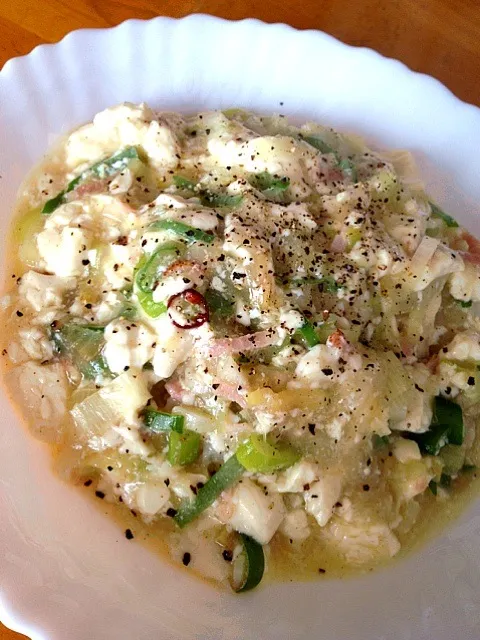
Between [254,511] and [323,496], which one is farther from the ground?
[323,496]

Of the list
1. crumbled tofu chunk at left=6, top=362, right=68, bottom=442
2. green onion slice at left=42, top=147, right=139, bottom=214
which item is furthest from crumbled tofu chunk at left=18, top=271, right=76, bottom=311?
green onion slice at left=42, top=147, right=139, bottom=214

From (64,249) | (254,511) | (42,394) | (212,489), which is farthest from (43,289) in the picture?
(254,511)

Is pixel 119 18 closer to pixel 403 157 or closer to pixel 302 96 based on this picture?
pixel 302 96

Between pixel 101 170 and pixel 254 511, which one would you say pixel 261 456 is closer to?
pixel 254 511

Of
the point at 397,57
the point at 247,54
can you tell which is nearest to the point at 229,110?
the point at 247,54

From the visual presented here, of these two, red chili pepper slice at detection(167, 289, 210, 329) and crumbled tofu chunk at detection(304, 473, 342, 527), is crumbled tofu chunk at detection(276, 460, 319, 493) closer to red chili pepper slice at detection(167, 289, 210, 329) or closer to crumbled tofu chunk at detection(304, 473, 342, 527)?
crumbled tofu chunk at detection(304, 473, 342, 527)

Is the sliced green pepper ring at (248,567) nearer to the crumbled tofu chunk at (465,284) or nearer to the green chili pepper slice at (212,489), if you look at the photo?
the green chili pepper slice at (212,489)

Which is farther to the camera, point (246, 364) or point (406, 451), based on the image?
point (406, 451)
